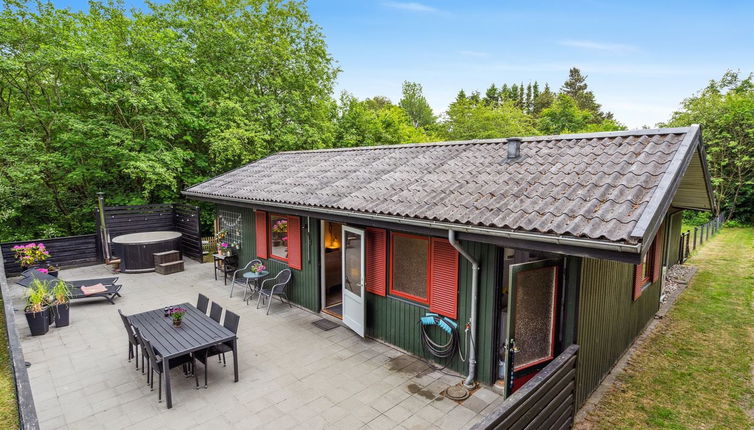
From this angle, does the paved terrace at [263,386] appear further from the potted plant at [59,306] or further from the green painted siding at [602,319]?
the green painted siding at [602,319]

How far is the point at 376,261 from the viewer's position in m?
6.34

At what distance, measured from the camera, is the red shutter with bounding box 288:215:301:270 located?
7.86 meters

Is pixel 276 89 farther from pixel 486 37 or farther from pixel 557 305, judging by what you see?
pixel 557 305

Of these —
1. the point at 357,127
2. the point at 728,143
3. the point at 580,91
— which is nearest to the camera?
the point at 728,143

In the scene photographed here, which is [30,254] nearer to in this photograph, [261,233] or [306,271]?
[261,233]

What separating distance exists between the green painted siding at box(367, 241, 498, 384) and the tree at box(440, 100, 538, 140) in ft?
84.6

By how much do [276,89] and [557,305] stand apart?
665 inches

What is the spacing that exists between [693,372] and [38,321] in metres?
10.5

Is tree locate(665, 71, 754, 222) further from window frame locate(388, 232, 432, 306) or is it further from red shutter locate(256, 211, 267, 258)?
red shutter locate(256, 211, 267, 258)

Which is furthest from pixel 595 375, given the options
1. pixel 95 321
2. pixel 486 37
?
pixel 486 37

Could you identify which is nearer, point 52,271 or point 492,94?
point 52,271

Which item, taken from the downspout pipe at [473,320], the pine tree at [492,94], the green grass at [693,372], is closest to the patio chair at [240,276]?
the downspout pipe at [473,320]

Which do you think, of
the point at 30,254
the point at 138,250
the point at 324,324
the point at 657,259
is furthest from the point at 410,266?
the point at 30,254

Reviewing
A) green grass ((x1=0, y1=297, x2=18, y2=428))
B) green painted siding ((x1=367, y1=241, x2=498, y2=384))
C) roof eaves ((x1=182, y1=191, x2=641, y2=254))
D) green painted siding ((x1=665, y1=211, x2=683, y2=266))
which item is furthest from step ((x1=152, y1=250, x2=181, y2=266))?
green painted siding ((x1=665, y1=211, x2=683, y2=266))
